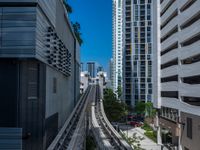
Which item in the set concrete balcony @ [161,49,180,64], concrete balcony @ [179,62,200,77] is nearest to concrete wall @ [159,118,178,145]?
concrete balcony @ [161,49,180,64]

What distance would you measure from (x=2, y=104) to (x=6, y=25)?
16.2ft

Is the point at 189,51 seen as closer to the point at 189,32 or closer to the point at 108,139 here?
the point at 189,32

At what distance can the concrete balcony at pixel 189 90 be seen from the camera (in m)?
32.0

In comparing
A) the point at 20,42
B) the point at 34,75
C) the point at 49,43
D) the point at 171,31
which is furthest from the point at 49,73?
the point at 171,31

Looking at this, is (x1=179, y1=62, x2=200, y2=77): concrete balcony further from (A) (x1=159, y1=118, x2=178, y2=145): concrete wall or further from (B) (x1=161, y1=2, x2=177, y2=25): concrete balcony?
(A) (x1=159, y1=118, x2=178, y2=145): concrete wall

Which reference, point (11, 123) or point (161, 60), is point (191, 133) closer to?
point (161, 60)

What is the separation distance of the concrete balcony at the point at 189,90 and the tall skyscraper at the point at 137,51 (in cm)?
6268

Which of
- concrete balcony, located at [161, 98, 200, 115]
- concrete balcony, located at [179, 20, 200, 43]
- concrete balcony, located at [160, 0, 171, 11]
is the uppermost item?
concrete balcony, located at [160, 0, 171, 11]

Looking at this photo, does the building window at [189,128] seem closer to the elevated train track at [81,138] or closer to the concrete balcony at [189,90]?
the concrete balcony at [189,90]

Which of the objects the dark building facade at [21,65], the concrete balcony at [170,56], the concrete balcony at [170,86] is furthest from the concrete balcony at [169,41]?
the dark building facade at [21,65]

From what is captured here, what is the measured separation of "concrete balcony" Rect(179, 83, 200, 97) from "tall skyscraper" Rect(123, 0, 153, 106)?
62.7 meters

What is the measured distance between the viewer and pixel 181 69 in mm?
38312

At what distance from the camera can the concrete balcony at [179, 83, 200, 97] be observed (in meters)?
32.0

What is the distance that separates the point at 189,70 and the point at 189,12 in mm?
6280
